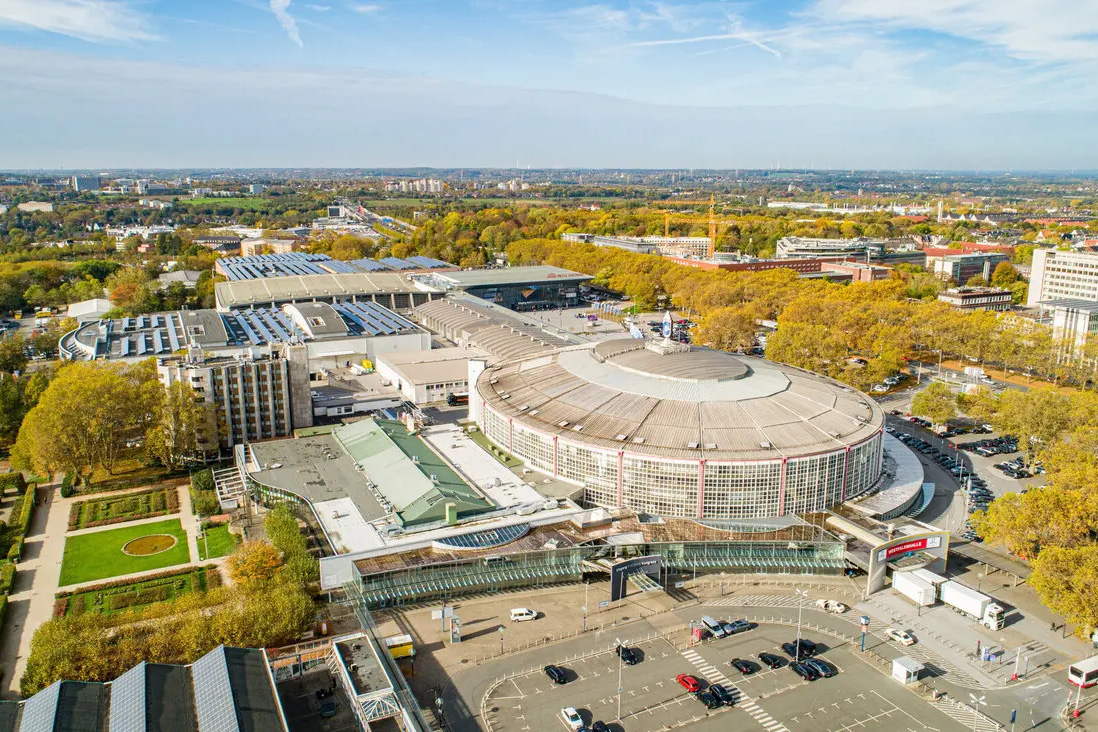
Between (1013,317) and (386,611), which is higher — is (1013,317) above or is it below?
above

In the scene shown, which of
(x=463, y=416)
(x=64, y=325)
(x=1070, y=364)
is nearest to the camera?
(x=463, y=416)

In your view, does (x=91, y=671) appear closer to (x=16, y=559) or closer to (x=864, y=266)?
(x=16, y=559)

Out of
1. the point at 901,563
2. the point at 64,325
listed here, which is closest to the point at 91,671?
the point at 901,563

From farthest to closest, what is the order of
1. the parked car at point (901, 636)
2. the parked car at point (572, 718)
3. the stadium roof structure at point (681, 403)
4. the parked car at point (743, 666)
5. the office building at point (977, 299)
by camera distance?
1. the office building at point (977, 299)
2. the stadium roof structure at point (681, 403)
3. the parked car at point (901, 636)
4. the parked car at point (743, 666)
5. the parked car at point (572, 718)

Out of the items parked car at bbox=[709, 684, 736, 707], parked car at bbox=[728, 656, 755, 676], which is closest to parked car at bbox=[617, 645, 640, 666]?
parked car at bbox=[709, 684, 736, 707]

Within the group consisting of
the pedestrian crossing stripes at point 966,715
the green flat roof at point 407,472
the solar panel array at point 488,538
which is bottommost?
the pedestrian crossing stripes at point 966,715

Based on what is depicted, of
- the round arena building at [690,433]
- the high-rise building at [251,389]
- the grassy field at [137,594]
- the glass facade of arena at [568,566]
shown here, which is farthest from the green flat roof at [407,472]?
the grassy field at [137,594]

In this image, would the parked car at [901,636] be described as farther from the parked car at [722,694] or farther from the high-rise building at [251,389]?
the high-rise building at [251,389]
